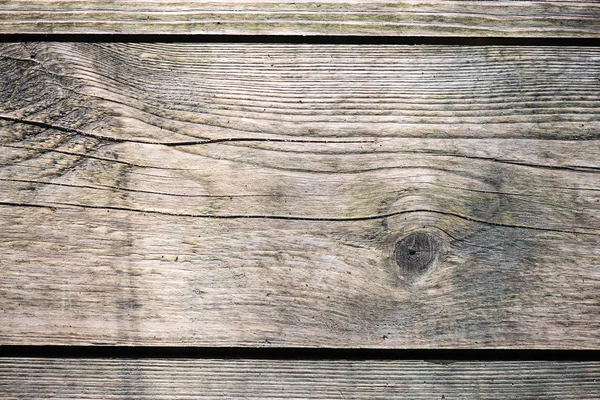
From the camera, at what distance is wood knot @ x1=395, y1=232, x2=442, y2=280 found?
0.85 meters

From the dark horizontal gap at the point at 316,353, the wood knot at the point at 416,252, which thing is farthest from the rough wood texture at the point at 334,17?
the dark horizontal gap at the point at 316,353

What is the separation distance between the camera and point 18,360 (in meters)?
0.85

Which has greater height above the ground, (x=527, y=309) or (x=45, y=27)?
(x=45, y=27)

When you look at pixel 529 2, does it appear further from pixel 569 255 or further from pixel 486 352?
pixel 486 352

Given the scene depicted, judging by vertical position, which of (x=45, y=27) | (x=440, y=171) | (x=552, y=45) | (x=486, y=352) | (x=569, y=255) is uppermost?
(x=45, y=27)

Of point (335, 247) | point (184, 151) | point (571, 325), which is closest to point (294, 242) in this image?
point (335, 247)

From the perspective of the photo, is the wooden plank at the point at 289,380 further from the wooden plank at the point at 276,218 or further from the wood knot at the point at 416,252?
the wood knot at the point at 416,252

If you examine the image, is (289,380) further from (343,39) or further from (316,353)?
(343,39)

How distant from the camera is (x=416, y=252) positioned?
848mm

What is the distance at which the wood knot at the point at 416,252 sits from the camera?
85 centimetres

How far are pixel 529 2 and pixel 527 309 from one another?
1.64 ft

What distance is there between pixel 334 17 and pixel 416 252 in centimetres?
40

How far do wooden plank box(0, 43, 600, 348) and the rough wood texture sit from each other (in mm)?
68

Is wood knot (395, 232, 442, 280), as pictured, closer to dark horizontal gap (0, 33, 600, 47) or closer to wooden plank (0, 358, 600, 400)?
wooden plank (0, 358, 600, 400)
